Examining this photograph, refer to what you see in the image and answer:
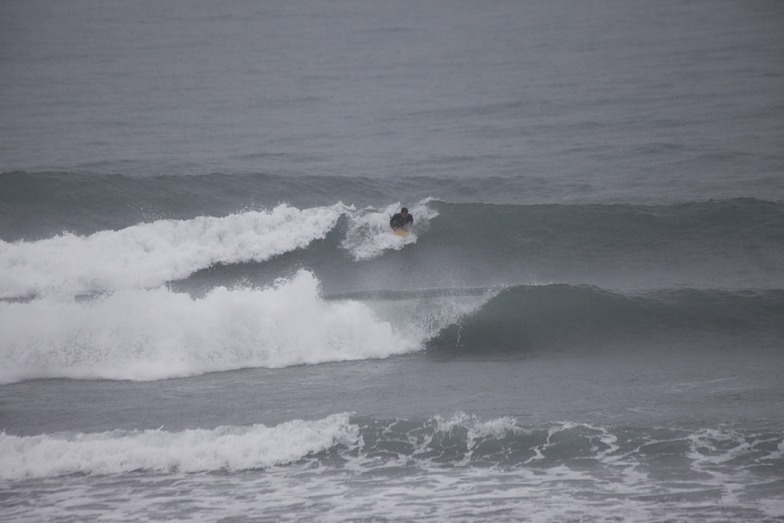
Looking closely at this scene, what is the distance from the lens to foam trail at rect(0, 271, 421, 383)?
15758 mm

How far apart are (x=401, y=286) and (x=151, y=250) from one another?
5.99 m

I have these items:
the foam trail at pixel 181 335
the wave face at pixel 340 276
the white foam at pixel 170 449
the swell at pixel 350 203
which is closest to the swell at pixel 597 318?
the wave face at pixel 340 276

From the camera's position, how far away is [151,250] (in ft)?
67.3

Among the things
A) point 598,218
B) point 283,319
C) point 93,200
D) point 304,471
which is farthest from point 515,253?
point 93,200

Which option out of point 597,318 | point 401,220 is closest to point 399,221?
point 401,220

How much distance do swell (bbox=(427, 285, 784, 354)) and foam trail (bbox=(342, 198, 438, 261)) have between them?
13.6 feet

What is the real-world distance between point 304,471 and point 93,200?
1368 centimetres

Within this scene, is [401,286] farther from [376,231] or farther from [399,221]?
[376,231]

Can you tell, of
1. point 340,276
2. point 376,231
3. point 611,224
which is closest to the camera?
point 340,276

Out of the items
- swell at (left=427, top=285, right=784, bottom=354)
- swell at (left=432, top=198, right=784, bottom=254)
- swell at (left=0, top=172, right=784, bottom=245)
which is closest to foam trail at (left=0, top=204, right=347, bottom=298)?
swell at (left=0, top=172, right=784, bottom=245)

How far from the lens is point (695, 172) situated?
917 inches

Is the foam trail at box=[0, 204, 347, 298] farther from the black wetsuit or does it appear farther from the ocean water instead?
the black wetsuit

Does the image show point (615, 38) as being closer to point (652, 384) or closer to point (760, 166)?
point (760, 166)

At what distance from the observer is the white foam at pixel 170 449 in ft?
39.7
